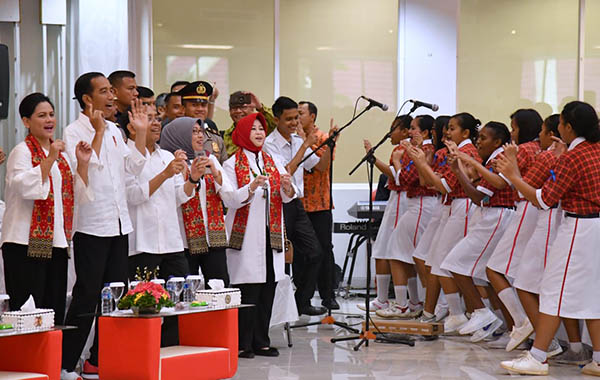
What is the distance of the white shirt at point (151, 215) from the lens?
5551mm

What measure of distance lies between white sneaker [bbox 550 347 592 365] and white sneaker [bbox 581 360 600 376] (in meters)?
0.30

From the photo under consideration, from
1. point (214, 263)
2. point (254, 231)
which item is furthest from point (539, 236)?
point (214, 263)

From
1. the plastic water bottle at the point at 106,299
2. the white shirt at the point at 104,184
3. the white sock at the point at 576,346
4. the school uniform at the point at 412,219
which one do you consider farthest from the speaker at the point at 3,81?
the white sock at the point at 576,346

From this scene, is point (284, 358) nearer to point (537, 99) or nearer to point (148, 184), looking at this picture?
point (148, 184)

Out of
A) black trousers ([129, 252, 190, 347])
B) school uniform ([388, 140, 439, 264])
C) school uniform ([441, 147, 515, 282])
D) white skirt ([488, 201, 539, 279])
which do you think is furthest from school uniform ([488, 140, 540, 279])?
black trousers ([129, 252, 190, 347])

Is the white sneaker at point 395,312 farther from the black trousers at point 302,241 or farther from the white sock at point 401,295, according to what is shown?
the black trousers at point 302,241

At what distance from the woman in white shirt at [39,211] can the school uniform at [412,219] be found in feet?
11.8

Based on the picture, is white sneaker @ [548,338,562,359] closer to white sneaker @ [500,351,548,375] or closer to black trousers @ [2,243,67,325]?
white sneaker @ [500,351,548,375]

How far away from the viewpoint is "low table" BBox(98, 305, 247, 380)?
4.52 metres

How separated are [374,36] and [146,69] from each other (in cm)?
287

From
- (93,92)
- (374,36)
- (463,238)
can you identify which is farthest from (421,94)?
(93,92)

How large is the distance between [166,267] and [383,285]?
10.2 feet

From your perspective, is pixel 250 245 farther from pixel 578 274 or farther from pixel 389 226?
pixel 389 226

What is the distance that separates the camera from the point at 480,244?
6871mm
